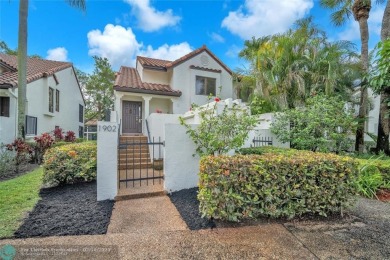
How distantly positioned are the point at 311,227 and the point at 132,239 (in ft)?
10.3

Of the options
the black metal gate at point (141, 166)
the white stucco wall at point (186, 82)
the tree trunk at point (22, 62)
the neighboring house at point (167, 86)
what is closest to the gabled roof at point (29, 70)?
the tree trunk at point (22, 62)

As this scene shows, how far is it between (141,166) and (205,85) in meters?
9.27

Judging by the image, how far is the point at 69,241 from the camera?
310cm

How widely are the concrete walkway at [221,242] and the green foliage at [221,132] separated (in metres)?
2.14

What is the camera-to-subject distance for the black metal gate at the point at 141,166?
5879mm

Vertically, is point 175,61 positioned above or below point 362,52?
above

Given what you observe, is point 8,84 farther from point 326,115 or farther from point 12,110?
point 326,115

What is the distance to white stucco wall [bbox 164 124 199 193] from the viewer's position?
17.8 ft

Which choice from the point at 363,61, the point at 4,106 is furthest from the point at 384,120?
the point at 4,106

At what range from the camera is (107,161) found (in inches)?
193

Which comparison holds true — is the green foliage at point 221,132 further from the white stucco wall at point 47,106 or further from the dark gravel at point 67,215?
the white stucco wall at point 47,106

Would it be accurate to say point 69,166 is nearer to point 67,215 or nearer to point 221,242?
point 67,215

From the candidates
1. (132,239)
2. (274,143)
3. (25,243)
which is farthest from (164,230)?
(274,143)

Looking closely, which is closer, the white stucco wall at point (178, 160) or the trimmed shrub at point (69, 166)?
the white stucco wall at point (178, 160)
